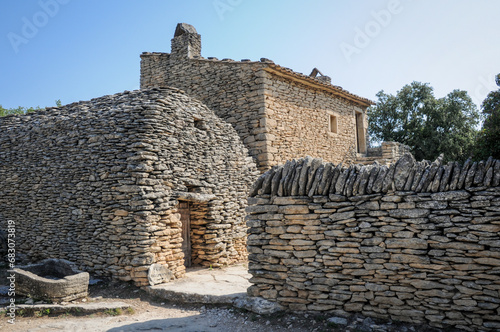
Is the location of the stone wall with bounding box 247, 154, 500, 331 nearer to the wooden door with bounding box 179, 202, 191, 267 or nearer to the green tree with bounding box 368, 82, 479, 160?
the wooden door with bounding box 179, 202, 191, 267

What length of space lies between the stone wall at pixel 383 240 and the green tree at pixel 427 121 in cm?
1921

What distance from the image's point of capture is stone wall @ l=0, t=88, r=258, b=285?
25.0 ft

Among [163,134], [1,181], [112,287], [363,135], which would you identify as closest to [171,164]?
[163,134]

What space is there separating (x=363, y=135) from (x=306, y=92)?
4581 millimetres

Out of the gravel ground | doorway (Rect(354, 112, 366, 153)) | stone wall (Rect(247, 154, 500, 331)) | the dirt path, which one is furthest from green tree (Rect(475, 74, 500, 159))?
doorway (Rect(354, 112, 366, 153))

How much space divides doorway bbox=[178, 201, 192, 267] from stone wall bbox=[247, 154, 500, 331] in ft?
11.4

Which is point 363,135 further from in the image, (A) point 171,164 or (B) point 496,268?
(B) point 496,268

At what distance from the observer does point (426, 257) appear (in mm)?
4516

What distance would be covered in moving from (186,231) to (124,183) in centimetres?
214

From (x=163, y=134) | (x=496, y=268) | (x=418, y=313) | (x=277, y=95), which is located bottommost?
(x=418, y=313)

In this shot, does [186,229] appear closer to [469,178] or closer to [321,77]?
[469,178]

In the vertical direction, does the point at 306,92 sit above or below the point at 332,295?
above

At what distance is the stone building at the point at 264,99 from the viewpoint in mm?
11297

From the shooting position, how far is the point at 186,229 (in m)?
8.99
